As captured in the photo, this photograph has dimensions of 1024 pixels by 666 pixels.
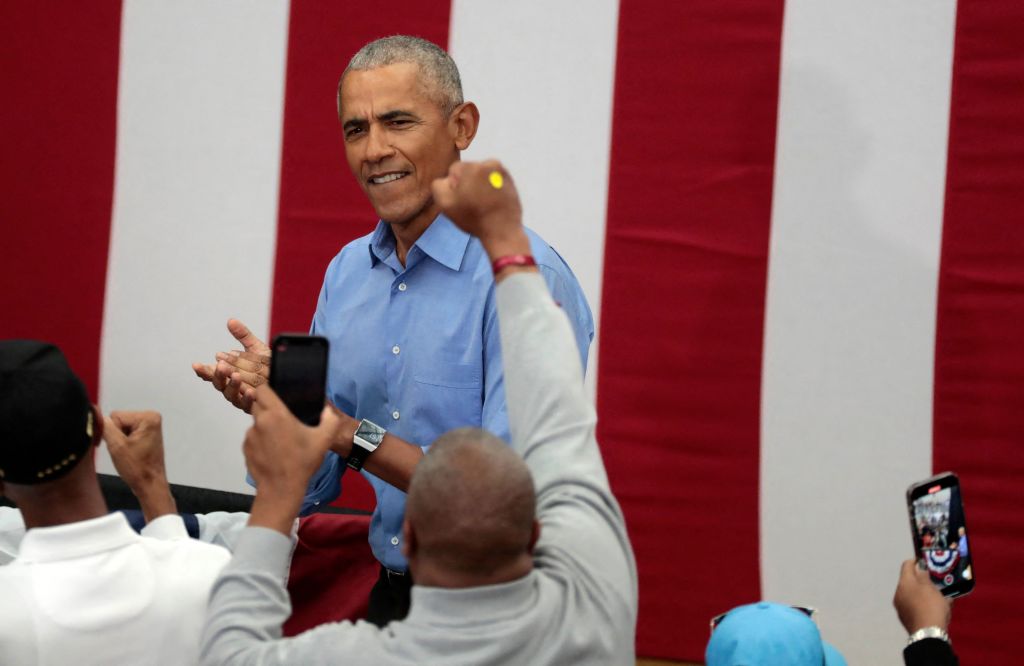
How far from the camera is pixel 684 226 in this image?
6.63 feet

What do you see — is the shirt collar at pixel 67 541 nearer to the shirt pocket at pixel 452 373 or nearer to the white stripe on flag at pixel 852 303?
the shirt pocket at pixel 452 373

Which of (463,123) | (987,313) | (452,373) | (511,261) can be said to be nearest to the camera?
(511,261)

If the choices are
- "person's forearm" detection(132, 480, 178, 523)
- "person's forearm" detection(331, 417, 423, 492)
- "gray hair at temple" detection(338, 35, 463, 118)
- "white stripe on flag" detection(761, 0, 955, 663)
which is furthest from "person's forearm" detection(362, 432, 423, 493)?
"white stripe on flag" detection(761, 0, 955, 663)

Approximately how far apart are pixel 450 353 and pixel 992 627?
45.2 inches

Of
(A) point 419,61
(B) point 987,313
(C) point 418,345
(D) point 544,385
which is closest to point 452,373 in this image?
(C) point 418,345

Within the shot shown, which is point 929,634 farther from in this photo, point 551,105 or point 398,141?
point 551,105

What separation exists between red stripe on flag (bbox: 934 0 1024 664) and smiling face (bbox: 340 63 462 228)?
94 cm

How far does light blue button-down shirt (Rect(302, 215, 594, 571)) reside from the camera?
1.42 meters

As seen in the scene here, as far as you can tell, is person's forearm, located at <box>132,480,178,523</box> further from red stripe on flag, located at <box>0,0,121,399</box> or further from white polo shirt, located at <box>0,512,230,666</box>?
red stripe on flag, located at <box>0,0,121,399</box>

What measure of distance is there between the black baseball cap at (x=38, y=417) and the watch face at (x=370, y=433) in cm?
40

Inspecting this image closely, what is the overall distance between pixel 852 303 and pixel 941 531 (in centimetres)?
76

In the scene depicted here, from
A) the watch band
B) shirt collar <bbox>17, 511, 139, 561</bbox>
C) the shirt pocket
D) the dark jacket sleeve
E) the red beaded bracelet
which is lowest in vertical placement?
the dark jacket sleeve

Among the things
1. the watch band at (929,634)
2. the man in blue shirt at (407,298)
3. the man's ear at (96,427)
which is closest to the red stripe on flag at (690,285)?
the man in blue shirt at (407,298)

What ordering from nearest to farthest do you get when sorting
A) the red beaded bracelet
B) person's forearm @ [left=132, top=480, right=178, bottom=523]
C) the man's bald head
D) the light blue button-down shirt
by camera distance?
1. the man's bald head
2. the red beaded bracelet
3. person's forearm @ [left=132, top=480, right=178, bottom=523]
4. the light blue button-down shirt
